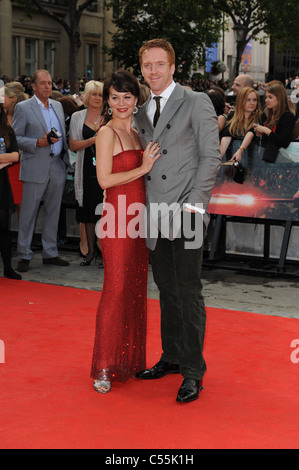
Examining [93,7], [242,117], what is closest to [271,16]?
[93,7]

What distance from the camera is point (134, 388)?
4.60m

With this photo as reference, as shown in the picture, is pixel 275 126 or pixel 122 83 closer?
pixel 122 83

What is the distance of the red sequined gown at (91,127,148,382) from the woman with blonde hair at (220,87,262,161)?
143 inches

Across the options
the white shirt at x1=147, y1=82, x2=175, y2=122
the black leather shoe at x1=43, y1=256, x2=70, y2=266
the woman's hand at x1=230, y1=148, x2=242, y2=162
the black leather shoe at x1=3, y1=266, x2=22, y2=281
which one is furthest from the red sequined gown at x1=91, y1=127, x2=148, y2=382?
the black leather shoe at x1=43, y1=256, x2=70, y2=266

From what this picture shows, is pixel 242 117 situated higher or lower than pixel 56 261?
higher

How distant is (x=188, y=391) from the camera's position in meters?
4.34

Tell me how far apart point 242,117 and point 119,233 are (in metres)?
3.95

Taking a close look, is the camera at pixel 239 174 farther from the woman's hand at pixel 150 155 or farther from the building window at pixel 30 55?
the building window at pixel 30 55

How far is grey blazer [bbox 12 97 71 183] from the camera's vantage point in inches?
318

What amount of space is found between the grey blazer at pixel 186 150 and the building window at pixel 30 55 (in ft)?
117

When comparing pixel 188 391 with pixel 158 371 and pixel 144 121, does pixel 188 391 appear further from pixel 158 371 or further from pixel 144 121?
pixel 144 121
